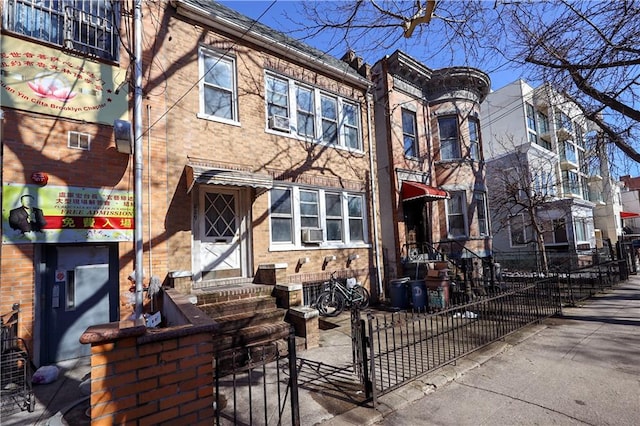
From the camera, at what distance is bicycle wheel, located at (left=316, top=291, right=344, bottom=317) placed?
28.2 ft

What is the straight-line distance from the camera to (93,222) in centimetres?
589

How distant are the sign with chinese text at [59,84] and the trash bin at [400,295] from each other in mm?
8383

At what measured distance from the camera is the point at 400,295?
9672 mm

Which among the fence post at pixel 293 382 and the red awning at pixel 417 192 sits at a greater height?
the red awning at pixel 417 192

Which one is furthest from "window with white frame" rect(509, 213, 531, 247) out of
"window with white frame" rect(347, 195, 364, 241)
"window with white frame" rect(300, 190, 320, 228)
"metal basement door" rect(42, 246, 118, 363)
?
"metal basement door" rect(42, 246, 118, 363)

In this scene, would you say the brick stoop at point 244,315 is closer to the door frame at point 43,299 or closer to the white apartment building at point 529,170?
the door frame at point 43,299

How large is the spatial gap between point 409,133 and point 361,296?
272 inches

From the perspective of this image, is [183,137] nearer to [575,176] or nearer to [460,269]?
[460,269]

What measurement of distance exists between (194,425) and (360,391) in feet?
7.47

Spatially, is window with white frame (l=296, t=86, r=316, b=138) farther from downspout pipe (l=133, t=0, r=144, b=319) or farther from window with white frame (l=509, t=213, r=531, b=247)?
window with white frame (l=509, t=213, r=531, b=247)

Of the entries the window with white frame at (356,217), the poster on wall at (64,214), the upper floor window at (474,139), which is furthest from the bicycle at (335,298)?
the upper floor window at (474,139)

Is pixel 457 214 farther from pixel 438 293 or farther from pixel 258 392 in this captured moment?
pixel 258 392

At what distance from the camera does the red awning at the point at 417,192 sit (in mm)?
10953

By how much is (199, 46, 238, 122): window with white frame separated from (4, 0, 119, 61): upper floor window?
190 centimetres
